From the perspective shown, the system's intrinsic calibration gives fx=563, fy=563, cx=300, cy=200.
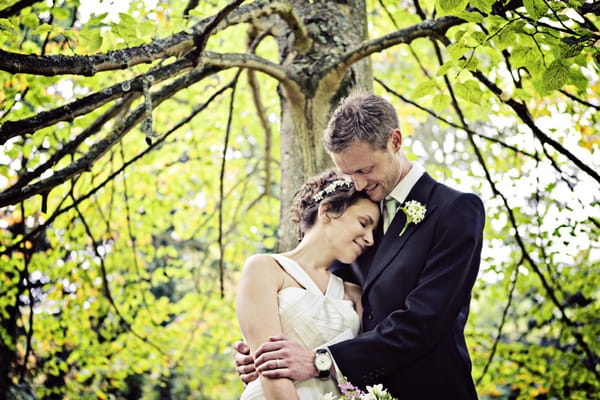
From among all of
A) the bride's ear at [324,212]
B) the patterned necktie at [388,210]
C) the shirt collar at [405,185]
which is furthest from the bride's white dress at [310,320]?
the shirt collar at [405,185]

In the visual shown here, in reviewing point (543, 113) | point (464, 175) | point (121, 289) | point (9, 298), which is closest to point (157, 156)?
point (121, 289)

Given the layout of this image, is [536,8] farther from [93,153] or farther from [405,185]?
[93,153]

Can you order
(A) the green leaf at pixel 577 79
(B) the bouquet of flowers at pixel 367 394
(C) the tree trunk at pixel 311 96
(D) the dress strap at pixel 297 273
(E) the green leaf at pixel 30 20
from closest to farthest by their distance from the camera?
(B) the bouquet of flowers at pixel 367 394, (A) the green leaf at pixel 577 79, (D) the dress strap at pixel 297 273, (C) the tree trunk at pixel 311 96, (E) the green leaf at pixel 30 20

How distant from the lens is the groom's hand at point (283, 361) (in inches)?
82.9

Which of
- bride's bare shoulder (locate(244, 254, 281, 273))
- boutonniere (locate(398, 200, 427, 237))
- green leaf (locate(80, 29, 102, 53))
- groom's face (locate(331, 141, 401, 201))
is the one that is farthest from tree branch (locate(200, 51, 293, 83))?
boutonniere (locate(398, 200, 427, 237))

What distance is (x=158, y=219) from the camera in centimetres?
734

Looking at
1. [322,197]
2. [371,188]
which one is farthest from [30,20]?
[371,188]

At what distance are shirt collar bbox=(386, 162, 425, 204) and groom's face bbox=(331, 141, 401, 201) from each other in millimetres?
29

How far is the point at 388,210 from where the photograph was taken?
2.56m

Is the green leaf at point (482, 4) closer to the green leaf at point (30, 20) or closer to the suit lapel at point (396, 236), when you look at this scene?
the suit lapel at point (396, 236)

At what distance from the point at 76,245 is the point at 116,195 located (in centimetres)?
133

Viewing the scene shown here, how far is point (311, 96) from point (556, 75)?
137cm

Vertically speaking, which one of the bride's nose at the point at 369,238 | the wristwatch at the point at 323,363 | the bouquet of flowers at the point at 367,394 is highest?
the bride's nose at the point at 369,238

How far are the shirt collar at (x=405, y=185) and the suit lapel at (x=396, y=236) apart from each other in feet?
0.08
